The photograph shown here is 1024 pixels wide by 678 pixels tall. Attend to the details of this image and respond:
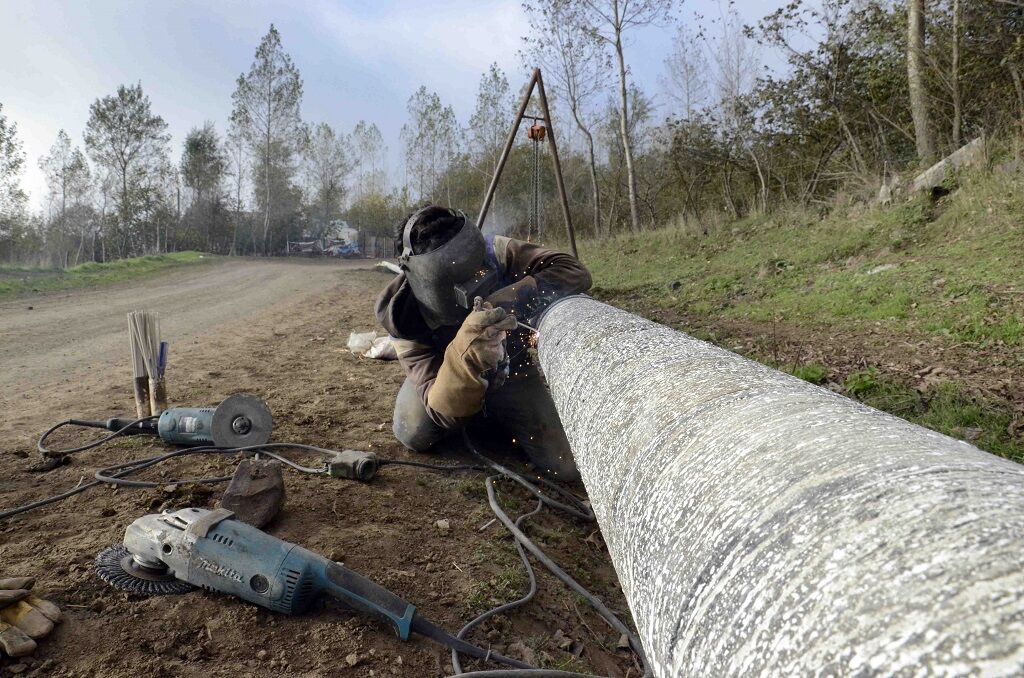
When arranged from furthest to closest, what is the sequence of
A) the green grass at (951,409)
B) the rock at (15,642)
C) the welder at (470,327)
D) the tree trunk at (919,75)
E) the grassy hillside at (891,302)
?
1. the tree trunk at (919,75)
2. the grassy hillside at (891,302)
3. the green grass at (951,409)
4. the welder at (470,327)
5. the rock at (15,642)

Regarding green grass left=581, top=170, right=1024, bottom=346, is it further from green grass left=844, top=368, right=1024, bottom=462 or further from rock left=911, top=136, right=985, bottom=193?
green grass left=844, top=368, right=1024, bottom=462

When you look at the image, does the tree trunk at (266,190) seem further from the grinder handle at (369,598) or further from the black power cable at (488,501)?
the grinder handle at (369,598)

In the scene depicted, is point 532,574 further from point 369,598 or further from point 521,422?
point 521,422

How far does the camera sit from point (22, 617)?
170cm

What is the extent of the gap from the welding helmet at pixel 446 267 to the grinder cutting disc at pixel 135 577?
162 centimetres

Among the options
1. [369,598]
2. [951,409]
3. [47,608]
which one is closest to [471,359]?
[369,598]

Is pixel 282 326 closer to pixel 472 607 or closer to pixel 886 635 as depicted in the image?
pixel 472 607

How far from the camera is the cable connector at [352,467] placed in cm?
302

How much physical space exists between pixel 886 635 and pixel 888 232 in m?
8.42

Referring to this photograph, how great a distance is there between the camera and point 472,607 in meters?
2.14

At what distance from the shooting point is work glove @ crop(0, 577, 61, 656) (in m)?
1.62

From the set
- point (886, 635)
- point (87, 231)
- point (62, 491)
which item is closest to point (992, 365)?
point (886, 635)

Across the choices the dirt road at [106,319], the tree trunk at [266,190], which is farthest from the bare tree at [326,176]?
the dirt road at [106,319]

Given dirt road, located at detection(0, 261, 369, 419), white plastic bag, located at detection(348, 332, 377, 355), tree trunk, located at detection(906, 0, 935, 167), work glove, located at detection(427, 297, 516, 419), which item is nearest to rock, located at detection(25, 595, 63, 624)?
work glove, located at detection(427, 297, 516, 419)
